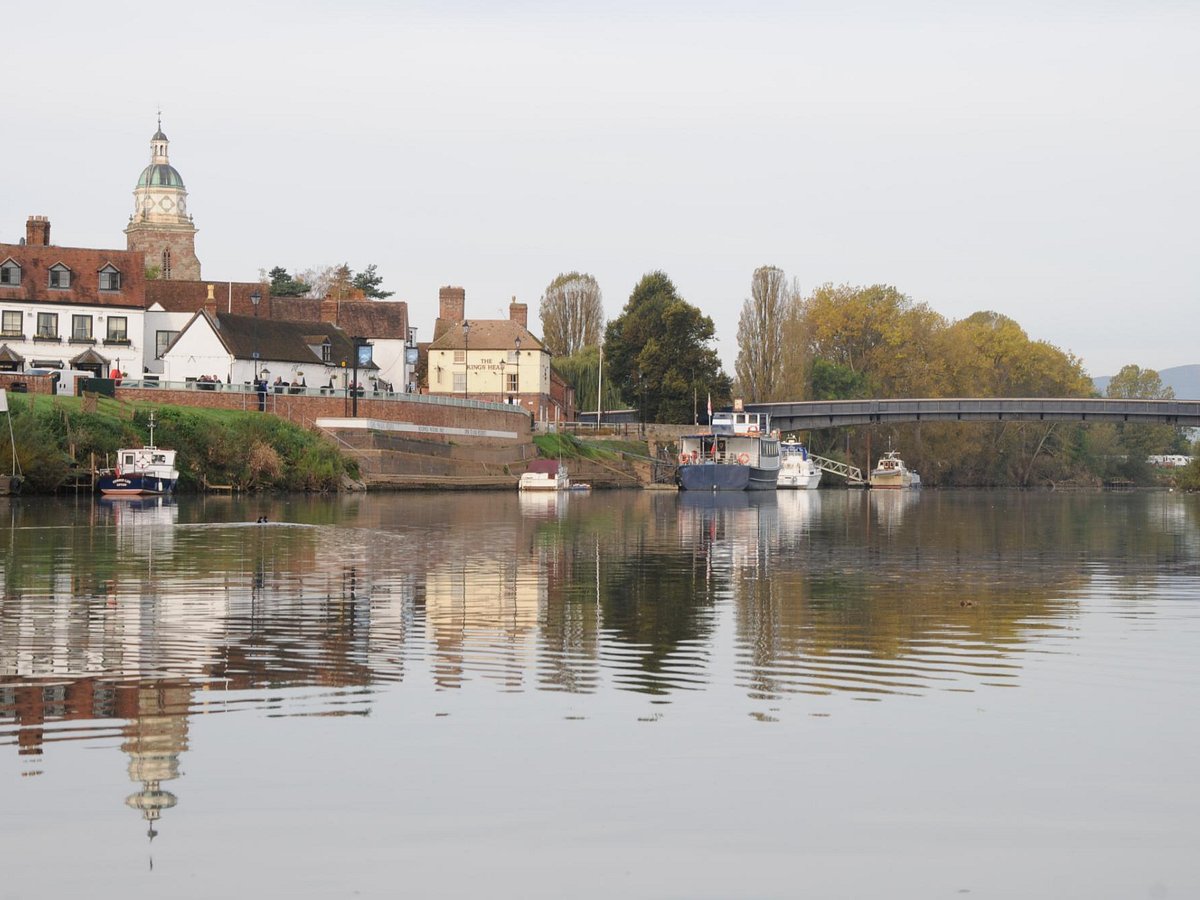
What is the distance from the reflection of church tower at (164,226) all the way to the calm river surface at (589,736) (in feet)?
444

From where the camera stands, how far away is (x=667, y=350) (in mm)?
139250

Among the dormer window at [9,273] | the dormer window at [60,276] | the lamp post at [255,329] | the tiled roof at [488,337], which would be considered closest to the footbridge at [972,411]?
the tiled roof at [488,337]

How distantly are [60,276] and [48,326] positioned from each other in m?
3.53

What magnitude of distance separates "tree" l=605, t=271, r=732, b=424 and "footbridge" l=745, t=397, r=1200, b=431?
5.15m

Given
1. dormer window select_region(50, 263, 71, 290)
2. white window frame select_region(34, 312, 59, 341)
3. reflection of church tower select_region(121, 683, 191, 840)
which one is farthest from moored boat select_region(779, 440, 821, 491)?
reflection of church tower select_region(121, 683, 191, 840)

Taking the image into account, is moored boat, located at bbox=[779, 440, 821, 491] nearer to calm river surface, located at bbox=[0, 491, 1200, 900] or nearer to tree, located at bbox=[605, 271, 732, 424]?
tree, located at bbox=[605, 271, 732, 424]

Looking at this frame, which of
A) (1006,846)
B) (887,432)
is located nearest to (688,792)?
(1006,846)

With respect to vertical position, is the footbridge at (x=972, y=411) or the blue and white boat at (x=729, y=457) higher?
the footbridge at (x=972, y=411)

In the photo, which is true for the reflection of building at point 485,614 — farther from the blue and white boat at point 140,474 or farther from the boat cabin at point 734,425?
the boat cabin at point 734,425

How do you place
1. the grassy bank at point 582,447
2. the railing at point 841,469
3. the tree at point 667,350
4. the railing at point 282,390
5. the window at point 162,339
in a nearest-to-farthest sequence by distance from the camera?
the railing at point 282,390, the window at point 162,339, the grassy bank at point 582,447, the tree at point 667,350, the railing at point 841,469

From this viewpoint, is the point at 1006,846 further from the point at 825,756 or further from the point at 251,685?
the point at 251,685

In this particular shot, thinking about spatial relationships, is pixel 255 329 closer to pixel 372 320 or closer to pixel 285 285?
pixel 372 320

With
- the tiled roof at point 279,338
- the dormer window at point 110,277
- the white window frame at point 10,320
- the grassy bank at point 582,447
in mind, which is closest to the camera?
the white window frame at point 10,320

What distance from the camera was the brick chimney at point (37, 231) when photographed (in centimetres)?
10862
